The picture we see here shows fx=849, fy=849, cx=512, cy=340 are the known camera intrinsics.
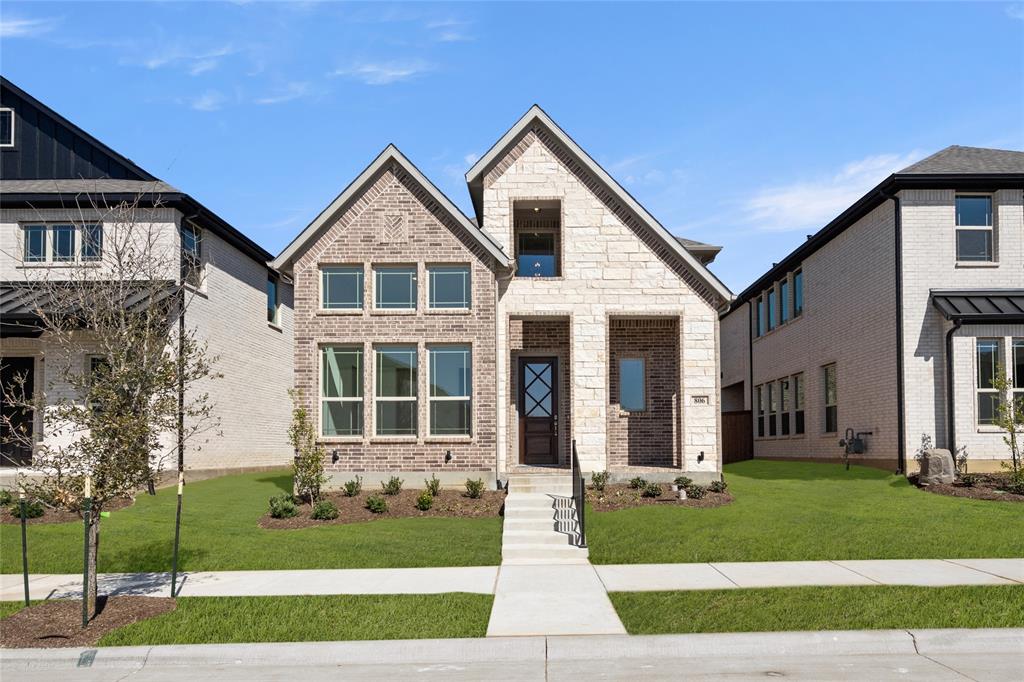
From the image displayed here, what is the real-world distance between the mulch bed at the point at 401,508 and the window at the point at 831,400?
456 inches

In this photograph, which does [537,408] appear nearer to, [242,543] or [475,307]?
[475,307]

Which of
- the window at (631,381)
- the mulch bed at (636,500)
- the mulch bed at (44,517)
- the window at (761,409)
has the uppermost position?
the window at (631,381)

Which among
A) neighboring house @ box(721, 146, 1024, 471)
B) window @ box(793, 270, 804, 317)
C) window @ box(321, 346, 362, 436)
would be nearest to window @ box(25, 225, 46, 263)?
window @ box(321, 346, 362, 436)

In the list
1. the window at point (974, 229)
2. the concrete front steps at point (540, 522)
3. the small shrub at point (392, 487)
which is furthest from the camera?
the window at point (974, 229)

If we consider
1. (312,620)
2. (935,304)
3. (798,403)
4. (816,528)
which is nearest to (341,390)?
(312,620)

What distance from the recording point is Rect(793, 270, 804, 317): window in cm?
2719

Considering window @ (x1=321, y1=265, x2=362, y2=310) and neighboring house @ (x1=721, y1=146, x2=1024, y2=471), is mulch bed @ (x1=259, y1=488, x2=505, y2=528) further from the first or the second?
neighboring house @ (x1=721, y1=146, x2=1024, y2=471)

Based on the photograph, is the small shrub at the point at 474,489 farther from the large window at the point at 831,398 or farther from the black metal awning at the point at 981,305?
the large window at the point at 831,398

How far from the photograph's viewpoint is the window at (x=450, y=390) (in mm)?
18344

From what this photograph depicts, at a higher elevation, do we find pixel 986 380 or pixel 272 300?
pixel 272 300

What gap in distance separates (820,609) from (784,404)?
20992mm

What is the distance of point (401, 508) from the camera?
16469mm

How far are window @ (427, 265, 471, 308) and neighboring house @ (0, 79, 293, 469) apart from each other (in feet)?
17.7

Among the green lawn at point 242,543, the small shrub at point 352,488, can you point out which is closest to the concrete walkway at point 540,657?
the green lawn at point 242,543
